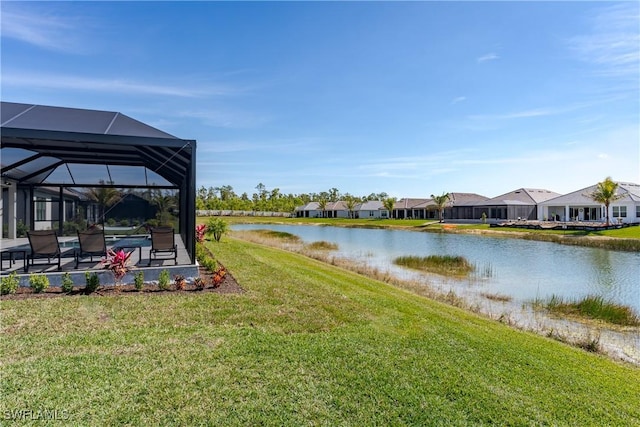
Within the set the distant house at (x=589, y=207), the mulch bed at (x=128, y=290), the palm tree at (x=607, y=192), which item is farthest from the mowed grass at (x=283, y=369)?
the distant house at (x=589, y=207)

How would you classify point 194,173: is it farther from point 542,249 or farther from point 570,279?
point 542,249

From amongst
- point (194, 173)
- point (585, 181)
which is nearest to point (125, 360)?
point (194, 173)

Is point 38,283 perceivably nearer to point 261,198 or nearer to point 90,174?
point 90,174

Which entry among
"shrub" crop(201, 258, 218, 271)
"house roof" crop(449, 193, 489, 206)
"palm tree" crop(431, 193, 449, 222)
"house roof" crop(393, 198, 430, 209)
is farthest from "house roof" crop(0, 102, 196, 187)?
"house roof" crop(393, 198, 430, 209)

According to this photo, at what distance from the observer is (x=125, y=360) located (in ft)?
13.2

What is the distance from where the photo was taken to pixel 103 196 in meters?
12.4

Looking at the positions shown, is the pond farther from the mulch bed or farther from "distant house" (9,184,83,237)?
"distant house" (9,184,83,237)

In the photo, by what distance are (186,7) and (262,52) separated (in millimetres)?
3970

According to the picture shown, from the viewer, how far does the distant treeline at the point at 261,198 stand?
75.0 meters

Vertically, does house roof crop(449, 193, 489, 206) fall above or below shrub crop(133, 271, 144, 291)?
above

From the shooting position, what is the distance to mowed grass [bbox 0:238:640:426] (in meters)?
3.32

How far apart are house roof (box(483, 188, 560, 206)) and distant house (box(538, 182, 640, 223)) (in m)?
2.04

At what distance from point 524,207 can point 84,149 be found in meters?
50.0

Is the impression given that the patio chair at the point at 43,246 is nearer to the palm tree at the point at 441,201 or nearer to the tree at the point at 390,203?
the palm tree at the point at 441,201
